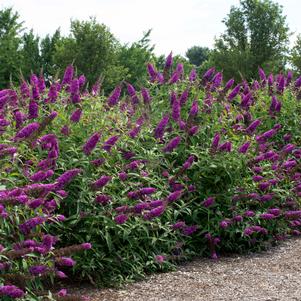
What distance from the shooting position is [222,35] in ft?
92.4

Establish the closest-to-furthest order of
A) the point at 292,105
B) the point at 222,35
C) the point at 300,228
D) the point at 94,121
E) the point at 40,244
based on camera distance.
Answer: the point at 40,244 < the point at 94,121 < the point at 300,228 < the point at 292,105 < the point at 222,35

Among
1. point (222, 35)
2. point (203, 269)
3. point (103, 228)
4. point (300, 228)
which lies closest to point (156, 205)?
point (103, 228)

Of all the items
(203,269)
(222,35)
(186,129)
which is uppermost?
(222,35)

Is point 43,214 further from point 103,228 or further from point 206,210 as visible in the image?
point 206,210

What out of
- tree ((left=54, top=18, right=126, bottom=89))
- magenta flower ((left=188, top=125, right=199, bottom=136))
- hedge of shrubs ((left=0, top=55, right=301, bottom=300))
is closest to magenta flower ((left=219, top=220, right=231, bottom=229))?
hedge of shrubs ((left=0, top=55, right=301, bottom=300))

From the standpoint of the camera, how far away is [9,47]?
25.0 metres

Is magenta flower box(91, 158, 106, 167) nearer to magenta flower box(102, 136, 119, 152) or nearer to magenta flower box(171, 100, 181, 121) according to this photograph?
magenta flower box(102, 136, 119, 152)

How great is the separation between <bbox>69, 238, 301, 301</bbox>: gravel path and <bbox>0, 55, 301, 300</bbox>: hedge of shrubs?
17cm

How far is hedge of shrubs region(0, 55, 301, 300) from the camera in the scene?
14.2 feet

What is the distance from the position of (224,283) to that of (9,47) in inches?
851

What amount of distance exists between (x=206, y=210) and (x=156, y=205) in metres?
1.22

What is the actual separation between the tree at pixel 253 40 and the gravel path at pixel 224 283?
67.0 feet

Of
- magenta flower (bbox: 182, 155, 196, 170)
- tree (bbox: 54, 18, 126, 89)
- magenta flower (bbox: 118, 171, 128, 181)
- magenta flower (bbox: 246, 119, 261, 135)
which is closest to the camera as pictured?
magenta flower (bbox: 118, 171, 128, 181)

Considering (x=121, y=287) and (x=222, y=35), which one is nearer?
(x=121, y=287)
